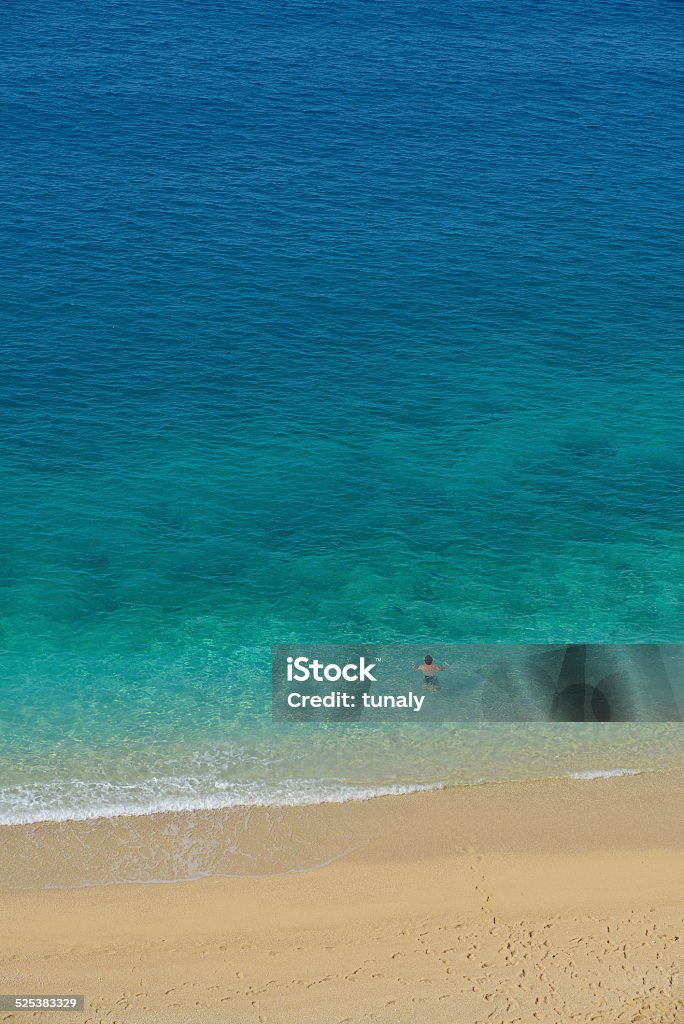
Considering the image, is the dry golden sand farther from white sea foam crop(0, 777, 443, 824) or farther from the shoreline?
white sea foam crop(0, 777, 443, 824)

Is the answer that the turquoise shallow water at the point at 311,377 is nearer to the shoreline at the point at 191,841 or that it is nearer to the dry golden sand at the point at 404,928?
the shoreline at the point at 191,841

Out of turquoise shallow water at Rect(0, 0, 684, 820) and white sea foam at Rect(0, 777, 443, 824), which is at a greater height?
turquoise shallow water at Rect(0, 0, 684, 820)

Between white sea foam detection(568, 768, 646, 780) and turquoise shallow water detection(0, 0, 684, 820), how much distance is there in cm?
62

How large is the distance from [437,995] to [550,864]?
621cm

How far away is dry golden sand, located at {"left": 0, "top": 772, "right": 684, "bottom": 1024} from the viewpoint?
3222 cm

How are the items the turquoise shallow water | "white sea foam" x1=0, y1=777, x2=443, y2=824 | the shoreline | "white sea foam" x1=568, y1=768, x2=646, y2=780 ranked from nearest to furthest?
the shoreline
"white sea foam" x1=0, y1=777, x2=443, y2=824
"white sea foam" x1=568, y1=768, x2=646, y2=780
the turquoise shallow water

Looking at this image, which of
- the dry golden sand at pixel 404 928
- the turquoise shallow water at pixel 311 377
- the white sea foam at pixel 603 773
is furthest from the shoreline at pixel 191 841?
the white sea foam at pixel 603 773

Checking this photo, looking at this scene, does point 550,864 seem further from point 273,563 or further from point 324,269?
point 324,269

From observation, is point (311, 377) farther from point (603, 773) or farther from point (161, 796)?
point (603, 773)

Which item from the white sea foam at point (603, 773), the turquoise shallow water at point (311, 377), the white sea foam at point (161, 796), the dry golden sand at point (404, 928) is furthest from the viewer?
the turquoise shallow water at point (311, 377)

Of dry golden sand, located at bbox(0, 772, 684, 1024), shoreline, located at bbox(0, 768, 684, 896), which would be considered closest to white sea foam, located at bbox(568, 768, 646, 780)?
dry golden sand, located at bbox(0, 772, 684, 1024)

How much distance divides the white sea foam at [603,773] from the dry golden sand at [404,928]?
56.3 inches

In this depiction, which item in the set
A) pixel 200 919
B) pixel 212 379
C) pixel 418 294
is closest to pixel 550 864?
pixel 200 919

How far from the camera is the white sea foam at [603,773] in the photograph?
133 ft
